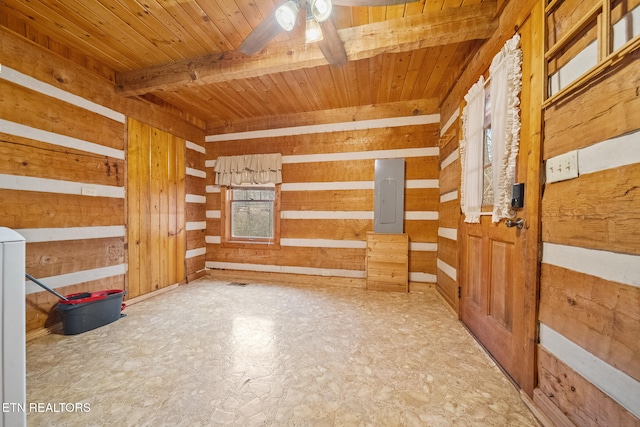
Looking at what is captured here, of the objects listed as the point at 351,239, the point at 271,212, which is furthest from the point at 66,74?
the point at 351,239

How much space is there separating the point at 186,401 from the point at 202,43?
2.99 m

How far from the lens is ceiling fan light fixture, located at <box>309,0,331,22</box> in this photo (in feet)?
4.70

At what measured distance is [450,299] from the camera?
107 inches

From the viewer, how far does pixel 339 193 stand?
12.0 feet

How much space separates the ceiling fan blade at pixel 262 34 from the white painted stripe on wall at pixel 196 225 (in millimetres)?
2987

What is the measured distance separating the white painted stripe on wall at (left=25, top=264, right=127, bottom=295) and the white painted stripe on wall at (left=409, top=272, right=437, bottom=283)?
12.7 ft

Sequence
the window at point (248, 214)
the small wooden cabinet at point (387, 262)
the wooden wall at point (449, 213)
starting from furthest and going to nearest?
1. the window at point (248, 214)
2. the small wooden cabinet at point (387, 262)
3. the wooden wall at point (449, 213)

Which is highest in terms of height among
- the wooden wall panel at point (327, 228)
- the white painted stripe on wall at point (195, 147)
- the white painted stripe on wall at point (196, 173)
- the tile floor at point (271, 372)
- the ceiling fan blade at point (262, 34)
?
the ceiling fan blade at point (262, 34)

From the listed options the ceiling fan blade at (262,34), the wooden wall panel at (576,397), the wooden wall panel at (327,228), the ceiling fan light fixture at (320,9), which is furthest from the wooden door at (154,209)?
the wooden wall panel at (576,397)

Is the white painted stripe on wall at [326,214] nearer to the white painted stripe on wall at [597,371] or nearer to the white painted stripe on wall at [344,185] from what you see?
the white painted stripe on wall at [344,185]

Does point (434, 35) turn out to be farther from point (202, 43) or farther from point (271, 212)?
point (271, 212)

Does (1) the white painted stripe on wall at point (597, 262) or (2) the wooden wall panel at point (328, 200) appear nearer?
(1) the white painted stripe on wall at point (597, 262)

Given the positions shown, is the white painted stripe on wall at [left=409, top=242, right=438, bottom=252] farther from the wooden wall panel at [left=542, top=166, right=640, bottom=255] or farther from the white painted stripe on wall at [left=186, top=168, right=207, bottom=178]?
the white painted stripe on wall at [left=186, top=168, right=207, bottom=178]

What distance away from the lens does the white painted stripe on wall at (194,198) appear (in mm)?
3828
